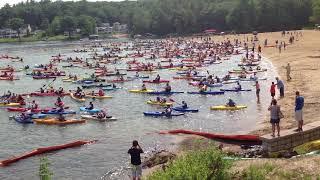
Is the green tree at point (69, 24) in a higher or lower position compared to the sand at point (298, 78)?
higher

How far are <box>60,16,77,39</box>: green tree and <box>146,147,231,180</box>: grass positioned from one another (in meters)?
180

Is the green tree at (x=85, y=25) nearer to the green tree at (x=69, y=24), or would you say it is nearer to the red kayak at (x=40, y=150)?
the green tree at (x=69, y=24)

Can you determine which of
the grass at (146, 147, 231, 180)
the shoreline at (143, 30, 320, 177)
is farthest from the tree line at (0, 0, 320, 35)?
the grass at (146, 147, 231, 180)

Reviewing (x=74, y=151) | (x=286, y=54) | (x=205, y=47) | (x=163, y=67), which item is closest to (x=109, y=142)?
(x=74, y=151)

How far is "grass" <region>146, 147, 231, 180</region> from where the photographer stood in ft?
41.9

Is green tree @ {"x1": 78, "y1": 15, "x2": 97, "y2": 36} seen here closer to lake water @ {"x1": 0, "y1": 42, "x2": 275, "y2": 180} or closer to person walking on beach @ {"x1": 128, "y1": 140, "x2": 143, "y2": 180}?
lake water @ {"x1": 0, "y1": 42, "x2": 275, "y2": 180}

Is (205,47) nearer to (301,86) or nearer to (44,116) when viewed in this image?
(301,86)

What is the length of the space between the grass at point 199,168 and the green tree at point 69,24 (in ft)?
590

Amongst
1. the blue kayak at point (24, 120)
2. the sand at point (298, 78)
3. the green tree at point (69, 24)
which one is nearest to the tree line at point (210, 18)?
the green tree at point (69, 24)

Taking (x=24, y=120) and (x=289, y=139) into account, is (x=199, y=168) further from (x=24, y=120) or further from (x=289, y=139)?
(x=24, y=120)

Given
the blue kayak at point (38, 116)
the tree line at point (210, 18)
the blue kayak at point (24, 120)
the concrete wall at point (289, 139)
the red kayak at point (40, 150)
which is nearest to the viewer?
the concrete wall at point (289, 139)

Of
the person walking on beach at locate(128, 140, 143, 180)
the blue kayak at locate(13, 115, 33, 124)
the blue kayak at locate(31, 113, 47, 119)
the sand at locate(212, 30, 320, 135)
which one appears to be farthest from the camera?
the blue kayak at locate(31, 113, 47, 119)

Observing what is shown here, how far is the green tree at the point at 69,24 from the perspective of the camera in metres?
189

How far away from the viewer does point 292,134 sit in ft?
67.1
